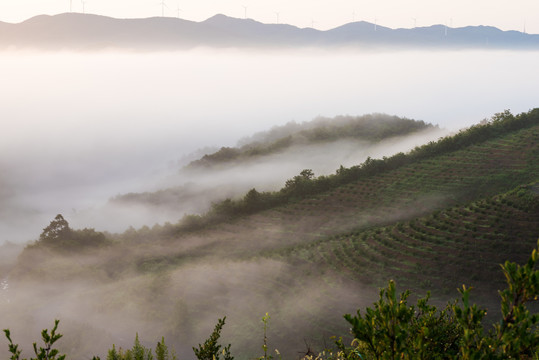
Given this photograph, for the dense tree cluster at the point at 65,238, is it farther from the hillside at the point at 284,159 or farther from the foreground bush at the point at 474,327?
the foreground bush at the point at 474,327

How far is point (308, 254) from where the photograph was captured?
160ft

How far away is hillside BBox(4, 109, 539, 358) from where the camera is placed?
Answer: 3819 centimetres

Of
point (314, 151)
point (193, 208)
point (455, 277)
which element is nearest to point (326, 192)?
point (455, 277)

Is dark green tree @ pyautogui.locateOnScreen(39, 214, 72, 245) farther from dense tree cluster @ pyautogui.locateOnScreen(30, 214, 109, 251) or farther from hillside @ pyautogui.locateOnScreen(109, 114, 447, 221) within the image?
hillside @ pyautogui.locateOnScreen(109, 114, 447, 221)

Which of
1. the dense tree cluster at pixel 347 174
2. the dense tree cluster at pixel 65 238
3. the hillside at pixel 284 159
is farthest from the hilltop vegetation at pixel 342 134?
the dense tree cluster at pixel 65 238

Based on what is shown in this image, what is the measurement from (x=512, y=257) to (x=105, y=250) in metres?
45.1

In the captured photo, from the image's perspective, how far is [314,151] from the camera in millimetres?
125000

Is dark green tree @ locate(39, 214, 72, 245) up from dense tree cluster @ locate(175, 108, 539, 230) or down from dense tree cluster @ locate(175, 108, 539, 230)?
down

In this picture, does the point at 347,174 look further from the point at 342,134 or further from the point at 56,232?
the point at 342,134

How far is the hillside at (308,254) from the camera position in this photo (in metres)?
38.2

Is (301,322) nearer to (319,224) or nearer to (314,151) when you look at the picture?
(319,224)

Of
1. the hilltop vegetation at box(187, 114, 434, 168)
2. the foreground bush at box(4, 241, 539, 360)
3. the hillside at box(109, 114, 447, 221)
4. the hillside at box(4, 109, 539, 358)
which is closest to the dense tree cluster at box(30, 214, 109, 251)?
the hillside at box(4, 109, 539, 358)

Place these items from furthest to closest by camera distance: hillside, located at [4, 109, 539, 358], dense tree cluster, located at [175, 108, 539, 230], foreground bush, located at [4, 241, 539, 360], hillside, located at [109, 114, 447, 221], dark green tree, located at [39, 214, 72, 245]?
hillside, located at [109, 114, 447, 221], dense tree cluster, located at [175, 108, 539, 230], dark green tree, located at [39, 214, 72, 245], hillside, located at [4, 109, 539, 358], foreground bush, located at [4, 241, 539, 360]

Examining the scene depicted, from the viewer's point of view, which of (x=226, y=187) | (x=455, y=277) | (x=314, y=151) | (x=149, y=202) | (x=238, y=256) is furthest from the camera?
(x=314, y=151)
